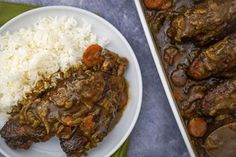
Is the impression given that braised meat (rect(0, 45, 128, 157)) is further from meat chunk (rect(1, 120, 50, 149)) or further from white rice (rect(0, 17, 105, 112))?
white rice (rect(0, 17, 105, 112))

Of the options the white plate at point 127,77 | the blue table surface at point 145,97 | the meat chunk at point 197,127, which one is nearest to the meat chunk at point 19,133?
the white plate at point 127,77

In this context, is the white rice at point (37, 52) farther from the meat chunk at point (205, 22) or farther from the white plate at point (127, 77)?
the meat chunk at point (205, 22)

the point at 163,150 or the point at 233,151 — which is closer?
A: the point at 233,151

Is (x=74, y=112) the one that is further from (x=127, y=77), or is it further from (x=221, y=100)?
(x=221, y=100)

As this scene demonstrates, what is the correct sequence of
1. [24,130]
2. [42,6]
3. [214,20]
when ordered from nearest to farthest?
[214,20] < [24,130] < [42,6]

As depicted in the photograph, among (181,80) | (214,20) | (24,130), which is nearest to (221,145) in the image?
(181,80)

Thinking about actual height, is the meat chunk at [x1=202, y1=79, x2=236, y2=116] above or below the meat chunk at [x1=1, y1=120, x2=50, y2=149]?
below

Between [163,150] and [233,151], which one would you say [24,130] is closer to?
[163,150]

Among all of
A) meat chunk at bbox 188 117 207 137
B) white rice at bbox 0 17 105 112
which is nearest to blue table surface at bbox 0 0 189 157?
white rice at bbox 0 17 105 112
